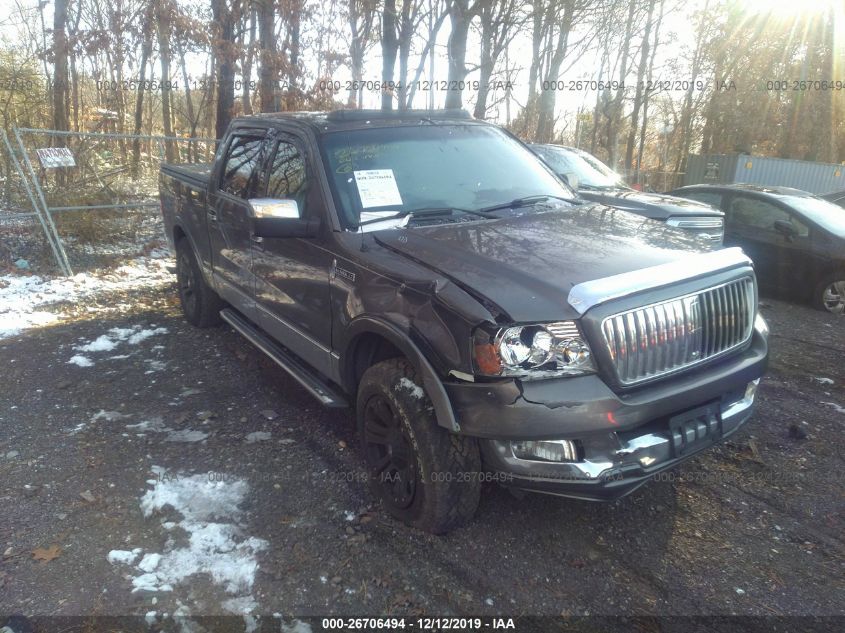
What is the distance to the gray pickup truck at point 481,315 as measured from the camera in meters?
2.50

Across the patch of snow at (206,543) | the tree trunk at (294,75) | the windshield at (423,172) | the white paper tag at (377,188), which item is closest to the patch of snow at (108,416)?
the patch of snow at (206,543)

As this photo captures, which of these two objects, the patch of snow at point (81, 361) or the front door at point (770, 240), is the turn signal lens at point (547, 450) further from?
the front door at point (770, 240)

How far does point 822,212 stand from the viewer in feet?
26.5

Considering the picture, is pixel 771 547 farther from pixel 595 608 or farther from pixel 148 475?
pixel 148 475

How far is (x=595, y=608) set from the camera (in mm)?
2641

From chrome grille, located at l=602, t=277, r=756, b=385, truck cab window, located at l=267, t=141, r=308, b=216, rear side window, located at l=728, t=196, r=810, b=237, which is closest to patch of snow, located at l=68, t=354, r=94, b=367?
truck cab window, located at l=267, t=141, r=308, b=216

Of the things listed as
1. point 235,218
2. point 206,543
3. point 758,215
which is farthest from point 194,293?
point 758,215

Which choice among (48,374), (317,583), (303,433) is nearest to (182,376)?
(48,374)

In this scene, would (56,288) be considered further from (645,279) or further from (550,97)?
(550,97)

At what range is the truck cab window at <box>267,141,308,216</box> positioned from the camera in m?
3.79

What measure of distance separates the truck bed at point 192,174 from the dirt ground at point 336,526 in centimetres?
193

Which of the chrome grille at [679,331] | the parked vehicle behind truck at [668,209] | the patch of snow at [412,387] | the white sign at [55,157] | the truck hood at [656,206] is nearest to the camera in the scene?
the chrome grille at [679,331]

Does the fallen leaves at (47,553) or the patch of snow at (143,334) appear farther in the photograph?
the patch of snow at (143,334)

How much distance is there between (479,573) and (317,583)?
2.43ft
